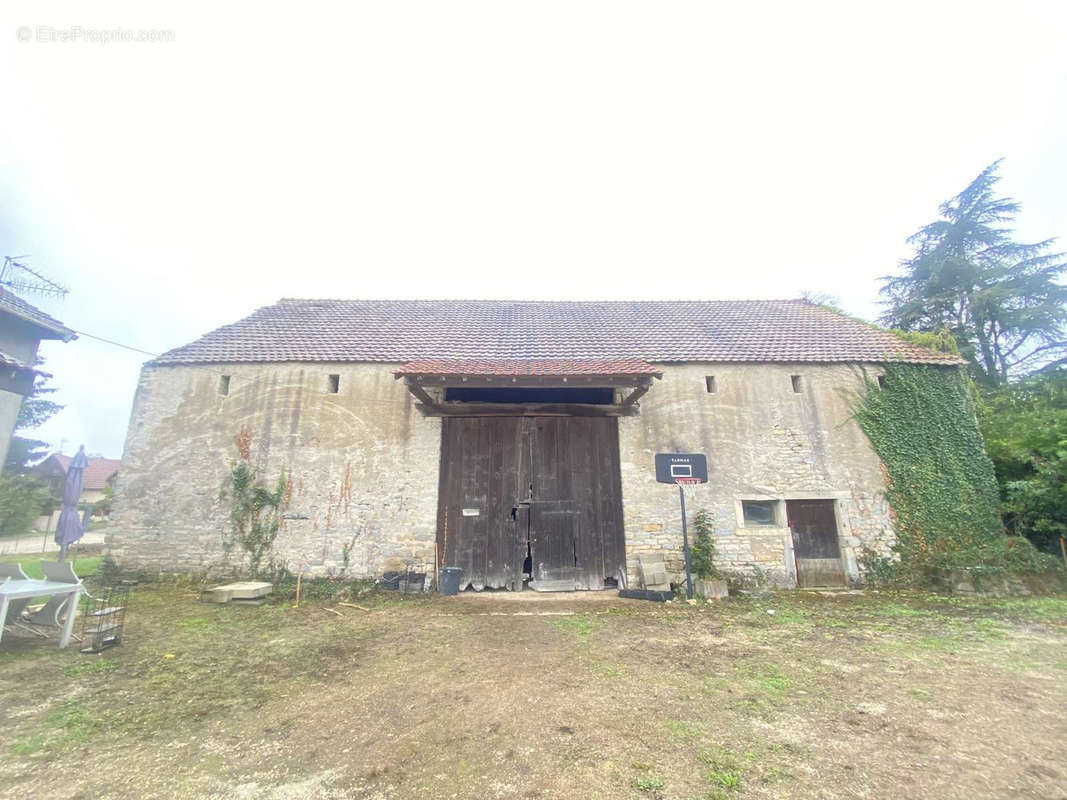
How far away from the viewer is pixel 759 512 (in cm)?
816

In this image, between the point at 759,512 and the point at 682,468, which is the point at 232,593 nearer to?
the point at 682,468

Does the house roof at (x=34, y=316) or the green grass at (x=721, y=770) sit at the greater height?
the house roof at (x=34, y=316)

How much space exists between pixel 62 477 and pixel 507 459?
37.6 metres

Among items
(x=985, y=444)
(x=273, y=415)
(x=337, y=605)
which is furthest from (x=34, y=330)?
(x=985, y=444)

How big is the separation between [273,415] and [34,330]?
16.8 ft

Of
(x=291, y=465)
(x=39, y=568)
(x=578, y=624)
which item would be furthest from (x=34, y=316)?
(x=578, y=624)

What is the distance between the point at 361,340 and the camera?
9.77 meters

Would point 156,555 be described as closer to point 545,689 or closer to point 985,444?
point 545,689

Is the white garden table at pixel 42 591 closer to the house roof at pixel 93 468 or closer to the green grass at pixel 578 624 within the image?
the green grass at pixel 578 624

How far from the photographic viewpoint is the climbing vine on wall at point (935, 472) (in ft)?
25.4

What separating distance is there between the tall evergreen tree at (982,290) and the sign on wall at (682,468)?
571 inches

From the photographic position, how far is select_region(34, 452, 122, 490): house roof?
94.8 ft

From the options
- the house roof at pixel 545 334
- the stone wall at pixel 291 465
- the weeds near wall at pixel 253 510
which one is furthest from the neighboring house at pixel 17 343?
the weeds near wall at pixel 253 510

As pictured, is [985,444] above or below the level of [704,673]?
above
